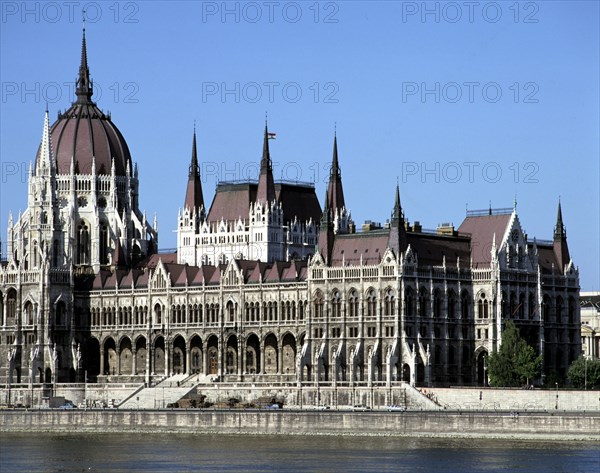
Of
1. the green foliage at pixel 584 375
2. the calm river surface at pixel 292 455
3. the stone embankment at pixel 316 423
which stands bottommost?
the calm river surface at pixel 292 455

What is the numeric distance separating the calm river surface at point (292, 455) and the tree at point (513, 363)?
28369mm

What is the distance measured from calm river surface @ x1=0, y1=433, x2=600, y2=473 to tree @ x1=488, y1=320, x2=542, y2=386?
28369 mm

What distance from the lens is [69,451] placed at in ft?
537

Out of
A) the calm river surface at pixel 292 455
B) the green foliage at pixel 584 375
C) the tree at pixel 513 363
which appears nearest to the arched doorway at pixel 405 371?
the tree at pixel 513 363

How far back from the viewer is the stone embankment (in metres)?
162

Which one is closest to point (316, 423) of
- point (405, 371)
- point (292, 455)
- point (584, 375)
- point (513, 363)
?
point (292, 455)

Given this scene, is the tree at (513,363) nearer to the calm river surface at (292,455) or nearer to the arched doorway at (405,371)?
the arched doorway at (405,371)

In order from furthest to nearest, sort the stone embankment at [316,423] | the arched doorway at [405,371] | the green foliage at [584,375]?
the arched doorway at [405,371] < the green foliage at [584,375] < the stone embankment at [316,423]

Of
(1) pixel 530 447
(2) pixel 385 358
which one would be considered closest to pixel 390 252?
(2) pixel 385 358

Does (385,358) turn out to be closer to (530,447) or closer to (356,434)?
(356,434)

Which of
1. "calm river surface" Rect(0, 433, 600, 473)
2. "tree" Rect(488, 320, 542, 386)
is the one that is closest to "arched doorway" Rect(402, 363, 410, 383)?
"tree" Rect(488, 320, 542, 386)

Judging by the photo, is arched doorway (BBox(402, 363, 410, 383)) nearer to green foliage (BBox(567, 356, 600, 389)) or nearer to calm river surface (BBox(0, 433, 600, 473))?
green foliage (BBox(567, 356, 600, 389))

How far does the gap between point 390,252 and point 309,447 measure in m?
40.5

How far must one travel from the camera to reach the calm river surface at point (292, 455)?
146 m
